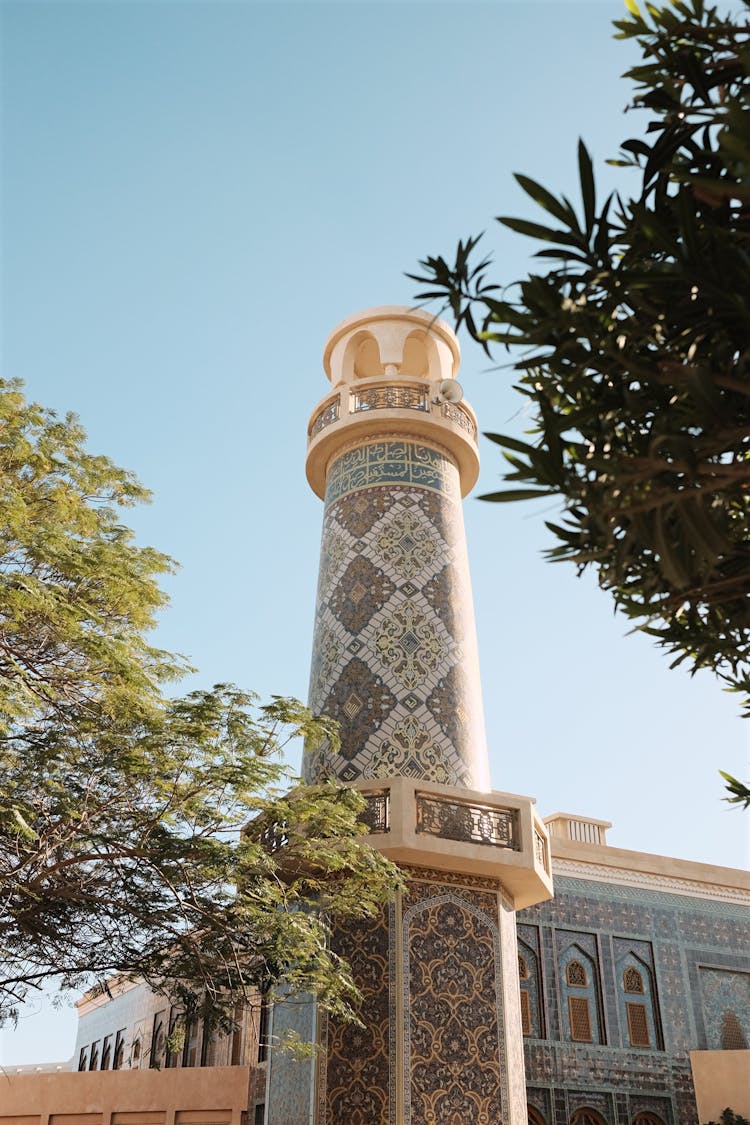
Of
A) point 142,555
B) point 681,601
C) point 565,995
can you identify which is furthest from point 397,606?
point 565,995

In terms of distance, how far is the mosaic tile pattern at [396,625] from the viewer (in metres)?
7.62

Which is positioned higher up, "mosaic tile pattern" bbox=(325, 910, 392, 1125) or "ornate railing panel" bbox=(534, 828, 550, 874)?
"ornate railing panel" bbox=(534, 828, 550, 874)

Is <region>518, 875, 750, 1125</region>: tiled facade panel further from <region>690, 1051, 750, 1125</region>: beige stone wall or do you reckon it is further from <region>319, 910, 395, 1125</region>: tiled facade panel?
<region>319, 910, 395, 1125</region>: tiled facade panel

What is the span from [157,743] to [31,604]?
1034mm

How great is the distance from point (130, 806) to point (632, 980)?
8259mm

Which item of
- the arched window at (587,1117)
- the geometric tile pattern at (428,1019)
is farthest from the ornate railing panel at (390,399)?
the arched window at (587,1117)

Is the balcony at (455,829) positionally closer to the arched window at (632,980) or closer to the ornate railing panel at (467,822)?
the ornate railing panel at (467,822)

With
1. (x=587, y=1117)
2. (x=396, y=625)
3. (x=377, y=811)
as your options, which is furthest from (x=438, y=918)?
(x=587, y=1117)

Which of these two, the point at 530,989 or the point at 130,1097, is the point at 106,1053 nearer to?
the point at 130,1097

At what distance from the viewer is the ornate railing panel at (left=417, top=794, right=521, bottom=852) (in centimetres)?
690

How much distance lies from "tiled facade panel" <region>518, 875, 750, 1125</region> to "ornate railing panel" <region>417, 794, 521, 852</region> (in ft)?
16.6

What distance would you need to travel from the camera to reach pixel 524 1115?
6.74 meters

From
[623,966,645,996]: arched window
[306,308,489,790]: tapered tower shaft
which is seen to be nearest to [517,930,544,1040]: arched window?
[623,966,645,996]: arched window

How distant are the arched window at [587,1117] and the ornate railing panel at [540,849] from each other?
497 cm
